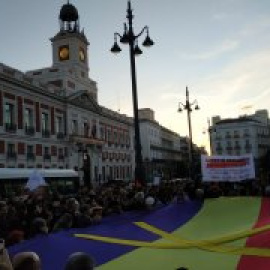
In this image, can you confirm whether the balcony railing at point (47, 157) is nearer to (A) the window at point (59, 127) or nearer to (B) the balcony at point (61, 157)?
(B) the balcony at point (61, 157)

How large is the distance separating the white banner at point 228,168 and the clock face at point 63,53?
1889 inches

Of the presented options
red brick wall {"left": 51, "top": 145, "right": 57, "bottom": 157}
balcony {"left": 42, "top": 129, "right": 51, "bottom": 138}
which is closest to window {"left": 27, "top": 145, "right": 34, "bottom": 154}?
balcony {"left": 42, "top": 129, "right": 51, "bottom": 138}

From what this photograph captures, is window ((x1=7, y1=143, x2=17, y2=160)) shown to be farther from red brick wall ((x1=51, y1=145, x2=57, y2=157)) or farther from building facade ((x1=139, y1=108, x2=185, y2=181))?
building facade ((x1=139, y1=108, x2=185, y2=181))

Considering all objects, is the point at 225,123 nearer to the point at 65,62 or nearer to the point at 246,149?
the point at 246,149

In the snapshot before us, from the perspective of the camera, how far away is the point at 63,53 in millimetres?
59500

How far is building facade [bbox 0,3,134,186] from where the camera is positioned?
42.9 m

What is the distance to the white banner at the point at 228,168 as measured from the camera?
13.2 meters

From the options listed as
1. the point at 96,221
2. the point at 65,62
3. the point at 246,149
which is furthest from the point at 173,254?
the point at 246,149

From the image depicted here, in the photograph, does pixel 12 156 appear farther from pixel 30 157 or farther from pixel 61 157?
pixel 61 157

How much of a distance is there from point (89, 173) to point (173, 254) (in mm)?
52341

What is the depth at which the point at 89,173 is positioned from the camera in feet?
191

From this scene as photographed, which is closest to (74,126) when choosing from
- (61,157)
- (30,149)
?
(61,157)

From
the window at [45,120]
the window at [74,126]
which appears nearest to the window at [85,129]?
the window at [74,126]

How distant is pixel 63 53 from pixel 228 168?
4862cm
